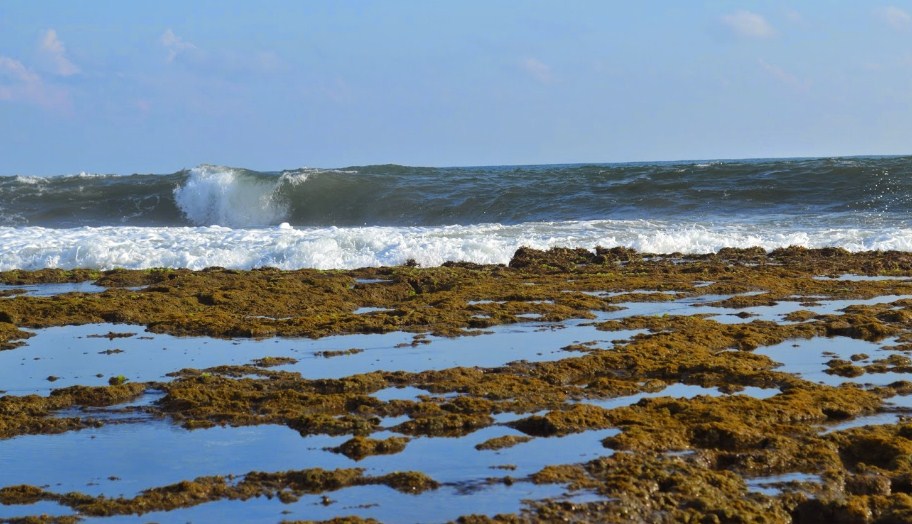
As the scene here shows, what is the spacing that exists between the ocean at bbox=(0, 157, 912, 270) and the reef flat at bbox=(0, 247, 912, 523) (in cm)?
522

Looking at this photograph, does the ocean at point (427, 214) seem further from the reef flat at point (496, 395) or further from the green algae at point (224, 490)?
the green algae at point (224, 490)

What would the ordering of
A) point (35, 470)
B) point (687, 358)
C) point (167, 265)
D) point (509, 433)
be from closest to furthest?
point (35, 470) → point (509, 433) → point (687, 358) → point (167, 265)

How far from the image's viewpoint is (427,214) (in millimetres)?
31547

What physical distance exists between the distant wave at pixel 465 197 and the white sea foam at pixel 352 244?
17.8 feet

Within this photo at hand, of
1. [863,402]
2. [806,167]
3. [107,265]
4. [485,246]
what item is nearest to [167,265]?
[107,265]

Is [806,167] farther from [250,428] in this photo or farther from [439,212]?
[250,428]

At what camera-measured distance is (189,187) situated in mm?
36812

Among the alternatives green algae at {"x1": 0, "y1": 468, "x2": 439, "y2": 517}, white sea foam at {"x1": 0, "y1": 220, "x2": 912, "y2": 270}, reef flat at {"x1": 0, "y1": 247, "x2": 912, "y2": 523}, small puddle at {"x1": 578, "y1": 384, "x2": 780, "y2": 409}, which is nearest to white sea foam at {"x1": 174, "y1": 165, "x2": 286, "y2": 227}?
white sea foam at {"x1": 0, "y1": 220, "x2": 912, "y2": 270}

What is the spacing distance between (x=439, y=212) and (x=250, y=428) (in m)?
25.0

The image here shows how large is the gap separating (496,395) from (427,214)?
24.4m

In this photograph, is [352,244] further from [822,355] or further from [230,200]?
[230,200]

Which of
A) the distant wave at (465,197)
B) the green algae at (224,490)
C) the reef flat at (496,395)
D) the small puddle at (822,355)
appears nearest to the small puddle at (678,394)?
the reef flat at (496,395)

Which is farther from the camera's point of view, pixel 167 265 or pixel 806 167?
pixel 806 167

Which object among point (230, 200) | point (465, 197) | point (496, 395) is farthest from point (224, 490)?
point (230, 200)
